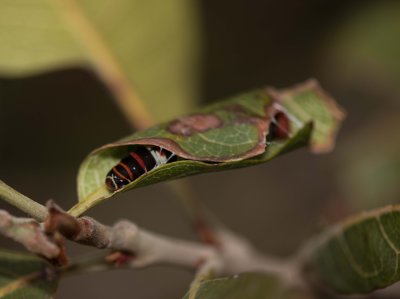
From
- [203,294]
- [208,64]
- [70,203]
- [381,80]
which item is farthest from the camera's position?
[208,64]

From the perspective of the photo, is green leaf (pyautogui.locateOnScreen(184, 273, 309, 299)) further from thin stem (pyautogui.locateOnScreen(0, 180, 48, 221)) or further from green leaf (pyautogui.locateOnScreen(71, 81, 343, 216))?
thin stem (pyautogui.locateOnScreen(0, 180, 48, 221))

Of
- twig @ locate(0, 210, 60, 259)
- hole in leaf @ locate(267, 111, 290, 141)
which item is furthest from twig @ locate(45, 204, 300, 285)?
hole in leaf @ locate(267, 111, 290, 141)

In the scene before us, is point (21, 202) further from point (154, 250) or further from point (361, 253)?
point (361, 253)

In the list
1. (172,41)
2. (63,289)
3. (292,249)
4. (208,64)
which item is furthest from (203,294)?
(208,64)

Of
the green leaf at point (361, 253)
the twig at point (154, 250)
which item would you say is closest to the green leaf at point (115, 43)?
the twig at point (154, 250)

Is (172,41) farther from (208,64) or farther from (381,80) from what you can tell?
(208,64)

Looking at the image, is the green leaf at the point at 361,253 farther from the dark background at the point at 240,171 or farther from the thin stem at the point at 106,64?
the dark background at the point at 240,171
